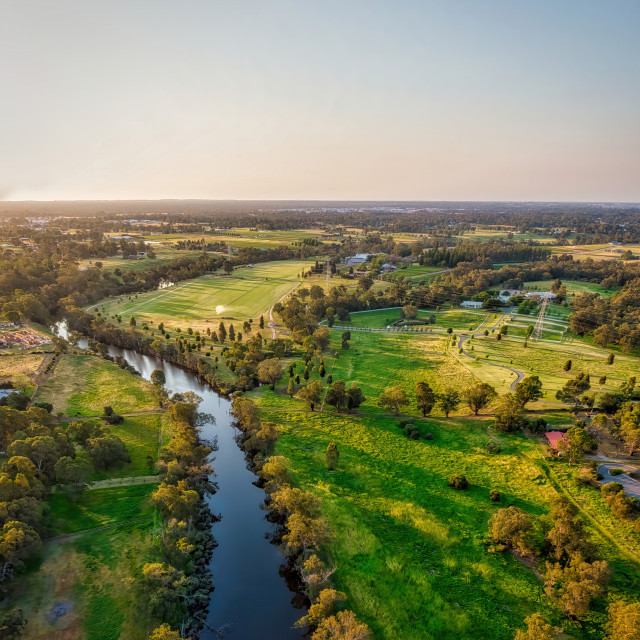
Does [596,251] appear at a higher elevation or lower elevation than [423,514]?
higher

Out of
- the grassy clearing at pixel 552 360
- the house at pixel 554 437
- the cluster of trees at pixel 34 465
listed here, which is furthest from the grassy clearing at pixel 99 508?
the grassy clearing at pixel 552 360

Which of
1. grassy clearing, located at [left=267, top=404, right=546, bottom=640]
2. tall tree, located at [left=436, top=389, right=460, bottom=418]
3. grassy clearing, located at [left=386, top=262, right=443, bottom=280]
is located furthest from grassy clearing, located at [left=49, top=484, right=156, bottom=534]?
grassy clearing, located at [left=386, top=262, right=443, bottom=280]

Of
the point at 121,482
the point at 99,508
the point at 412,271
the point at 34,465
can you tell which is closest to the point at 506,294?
the point at 412,271

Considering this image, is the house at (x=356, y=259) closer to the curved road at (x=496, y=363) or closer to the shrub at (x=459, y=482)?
the curved road at (x=496, y=363)

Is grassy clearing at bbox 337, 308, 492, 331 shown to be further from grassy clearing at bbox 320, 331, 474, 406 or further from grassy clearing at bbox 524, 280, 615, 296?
grassy clearing at bbox 524, 280, 615, 296

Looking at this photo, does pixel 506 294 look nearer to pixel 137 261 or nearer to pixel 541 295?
pixel 541 295
